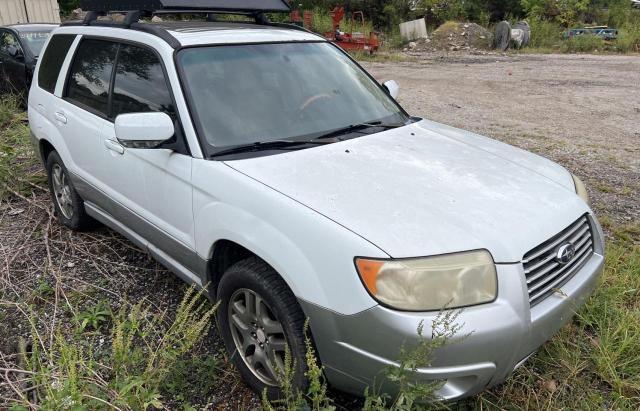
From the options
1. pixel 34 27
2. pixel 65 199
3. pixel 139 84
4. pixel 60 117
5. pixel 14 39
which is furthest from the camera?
pixel 34 27

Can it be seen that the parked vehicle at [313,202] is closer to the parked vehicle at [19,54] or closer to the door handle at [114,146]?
the door handle at [114,146]

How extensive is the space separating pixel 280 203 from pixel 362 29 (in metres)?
21.0

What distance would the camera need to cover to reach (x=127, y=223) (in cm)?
339

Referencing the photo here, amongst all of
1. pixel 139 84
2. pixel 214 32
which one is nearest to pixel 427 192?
pixel 214 32

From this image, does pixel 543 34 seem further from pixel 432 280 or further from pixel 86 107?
pixel 432 280

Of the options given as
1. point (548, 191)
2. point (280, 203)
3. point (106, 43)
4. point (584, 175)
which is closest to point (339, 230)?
point (280, 203)

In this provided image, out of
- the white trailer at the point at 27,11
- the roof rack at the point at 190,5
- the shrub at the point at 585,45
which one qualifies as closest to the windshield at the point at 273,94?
the roof rack at the point at 190,5

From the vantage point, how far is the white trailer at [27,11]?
49.7ft

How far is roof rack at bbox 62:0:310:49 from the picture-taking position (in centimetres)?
318

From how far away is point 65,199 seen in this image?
4.29m

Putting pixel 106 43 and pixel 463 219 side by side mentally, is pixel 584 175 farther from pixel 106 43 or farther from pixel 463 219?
pixel 106 43

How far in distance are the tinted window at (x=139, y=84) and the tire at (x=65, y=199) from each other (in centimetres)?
105

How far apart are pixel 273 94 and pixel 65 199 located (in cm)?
229

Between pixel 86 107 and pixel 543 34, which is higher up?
pixel 86 107
